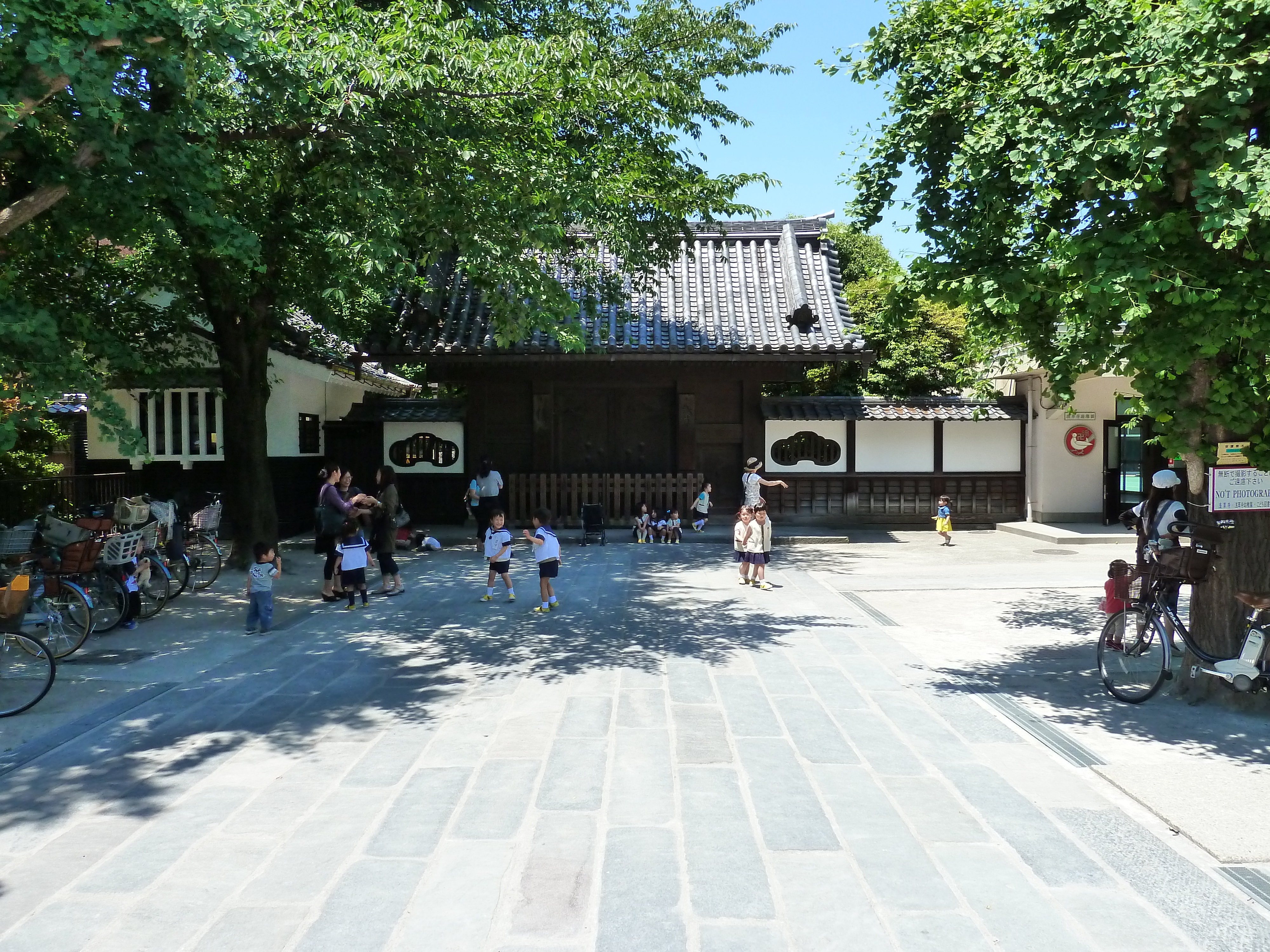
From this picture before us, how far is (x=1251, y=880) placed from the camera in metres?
4.21

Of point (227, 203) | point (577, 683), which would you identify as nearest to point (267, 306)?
point (227, 203)

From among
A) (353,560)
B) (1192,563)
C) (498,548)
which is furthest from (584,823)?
(353,560)

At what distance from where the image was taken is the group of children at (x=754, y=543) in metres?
12.2

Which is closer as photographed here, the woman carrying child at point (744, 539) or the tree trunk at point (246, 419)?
the woman carrying child at point (744, 539)

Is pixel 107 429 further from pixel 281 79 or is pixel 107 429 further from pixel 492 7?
pixel 492 7

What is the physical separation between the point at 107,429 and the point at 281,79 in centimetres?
346

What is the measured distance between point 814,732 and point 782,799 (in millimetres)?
1287

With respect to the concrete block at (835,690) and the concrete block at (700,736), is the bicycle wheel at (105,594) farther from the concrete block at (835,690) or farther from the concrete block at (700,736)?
the concrete block at (835,690)

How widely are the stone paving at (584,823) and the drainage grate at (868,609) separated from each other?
1.87 meters

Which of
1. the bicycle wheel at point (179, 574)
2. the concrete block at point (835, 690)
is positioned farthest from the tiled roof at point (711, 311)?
the concrete block at point (835, 690)

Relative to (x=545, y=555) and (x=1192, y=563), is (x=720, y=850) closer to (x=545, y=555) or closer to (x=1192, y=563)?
(x=1192, y=563)

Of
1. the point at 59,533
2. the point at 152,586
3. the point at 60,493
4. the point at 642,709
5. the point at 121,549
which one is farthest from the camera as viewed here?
the point at 60,493

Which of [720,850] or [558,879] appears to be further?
[720,850]

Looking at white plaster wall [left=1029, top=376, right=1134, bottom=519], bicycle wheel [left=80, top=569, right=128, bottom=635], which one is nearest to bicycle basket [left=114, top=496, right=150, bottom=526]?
bicycle wheel [left=80, top=569, right=128, bottom=635]
